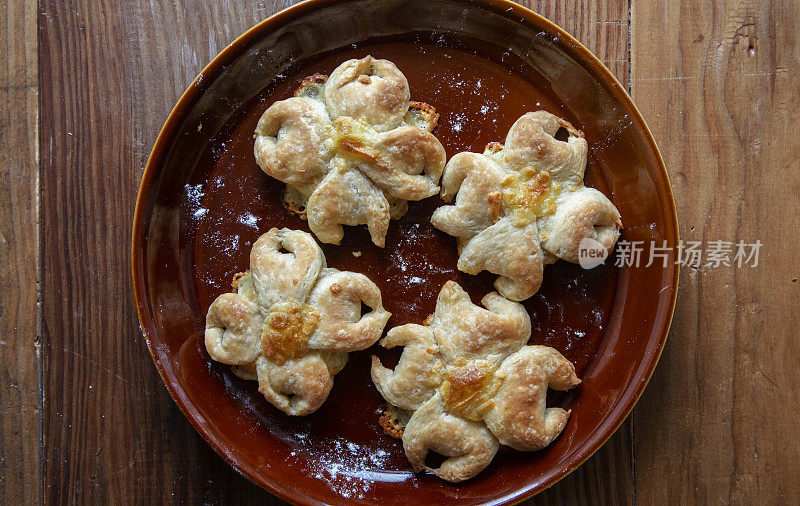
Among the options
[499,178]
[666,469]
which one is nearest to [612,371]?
[666,469]

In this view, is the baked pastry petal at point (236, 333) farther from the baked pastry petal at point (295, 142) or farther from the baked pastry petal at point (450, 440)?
the baked pastry petal at point (450, 440)

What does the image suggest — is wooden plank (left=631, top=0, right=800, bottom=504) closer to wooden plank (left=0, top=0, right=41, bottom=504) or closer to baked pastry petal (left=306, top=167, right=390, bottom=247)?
baked pastry petal (left=306, top=167, right=390, bottom=247)

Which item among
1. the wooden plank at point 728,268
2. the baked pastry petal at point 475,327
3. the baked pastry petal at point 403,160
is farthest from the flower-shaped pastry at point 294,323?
the wooden plank at point 728,268

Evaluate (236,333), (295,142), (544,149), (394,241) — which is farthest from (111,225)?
(544,149)

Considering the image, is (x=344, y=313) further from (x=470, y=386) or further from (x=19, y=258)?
(x=19, y=258)

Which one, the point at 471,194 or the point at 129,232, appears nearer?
the point at 471,194

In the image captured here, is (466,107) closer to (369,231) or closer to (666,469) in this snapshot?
(369,231)

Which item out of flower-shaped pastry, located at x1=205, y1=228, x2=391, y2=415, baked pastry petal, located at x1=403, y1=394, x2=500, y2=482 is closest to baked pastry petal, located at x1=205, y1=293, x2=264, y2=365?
flower-shaped pastry, located at x1=205, y1=228, x2=391, y2=415
